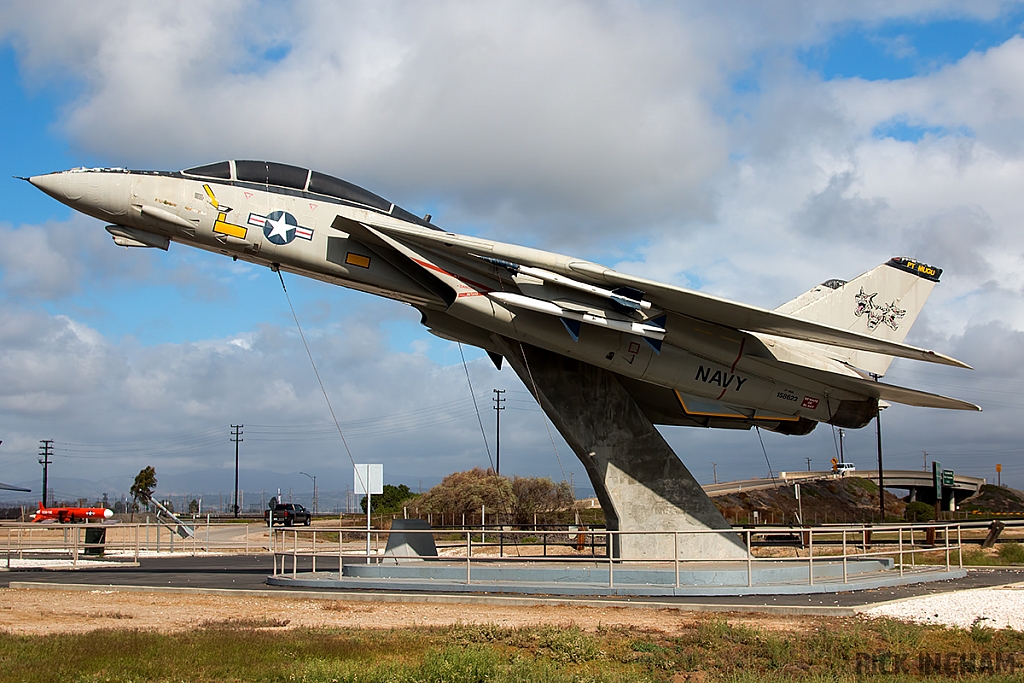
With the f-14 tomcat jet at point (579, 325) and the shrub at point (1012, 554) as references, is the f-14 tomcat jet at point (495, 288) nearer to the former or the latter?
the f-14 tomcat jet at point (579, 325)

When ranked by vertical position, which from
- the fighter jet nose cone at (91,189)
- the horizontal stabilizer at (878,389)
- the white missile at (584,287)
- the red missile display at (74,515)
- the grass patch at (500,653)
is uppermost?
the fighter jet nose cone at (91,189)

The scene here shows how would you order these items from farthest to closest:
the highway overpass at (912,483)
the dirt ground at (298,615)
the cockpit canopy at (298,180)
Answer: the highway overpass at (912,483) → the cockpit canopy at (298,180) → the dirt ground at (298,615)

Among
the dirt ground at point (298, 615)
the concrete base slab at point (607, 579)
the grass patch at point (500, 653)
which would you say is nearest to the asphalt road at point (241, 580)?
the concrete base slab at point (607, 579)

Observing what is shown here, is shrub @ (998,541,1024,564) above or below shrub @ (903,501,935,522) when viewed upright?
above

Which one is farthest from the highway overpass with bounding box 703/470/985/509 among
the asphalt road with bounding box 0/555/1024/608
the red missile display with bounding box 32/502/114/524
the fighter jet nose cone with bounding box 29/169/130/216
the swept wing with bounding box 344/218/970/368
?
the fighter jet nose cone with bounding box 29/169/130/216

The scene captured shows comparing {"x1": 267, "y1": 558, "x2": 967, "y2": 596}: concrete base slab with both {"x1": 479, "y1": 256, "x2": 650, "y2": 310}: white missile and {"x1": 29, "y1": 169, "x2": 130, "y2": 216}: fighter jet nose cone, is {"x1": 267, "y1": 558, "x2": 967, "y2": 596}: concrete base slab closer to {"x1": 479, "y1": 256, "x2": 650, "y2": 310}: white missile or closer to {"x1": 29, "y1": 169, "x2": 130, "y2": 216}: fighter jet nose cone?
{"x1": 479, "y1": 256, "x2": 650, "y2": 310}: white missile

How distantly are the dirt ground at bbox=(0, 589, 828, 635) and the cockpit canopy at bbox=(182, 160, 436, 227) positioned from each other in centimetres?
691

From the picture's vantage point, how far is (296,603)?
13.4 meters

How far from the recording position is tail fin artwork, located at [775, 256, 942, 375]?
17.7 m

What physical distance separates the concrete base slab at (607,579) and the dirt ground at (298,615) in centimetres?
148

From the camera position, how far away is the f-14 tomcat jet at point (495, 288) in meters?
14.6

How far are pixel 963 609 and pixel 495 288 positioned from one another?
867 cm

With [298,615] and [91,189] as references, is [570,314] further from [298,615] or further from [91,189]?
[91,189]

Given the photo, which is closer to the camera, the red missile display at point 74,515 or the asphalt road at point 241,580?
the asphalt road at point 241,580
